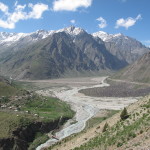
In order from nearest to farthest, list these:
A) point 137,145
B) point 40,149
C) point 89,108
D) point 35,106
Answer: point 137,145, point 40,149, point 35,106, point 89,108

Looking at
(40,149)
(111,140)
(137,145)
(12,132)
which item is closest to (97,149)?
(111,140)

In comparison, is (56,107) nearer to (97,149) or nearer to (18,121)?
(18,121)

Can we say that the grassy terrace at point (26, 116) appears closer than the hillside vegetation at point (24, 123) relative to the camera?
No

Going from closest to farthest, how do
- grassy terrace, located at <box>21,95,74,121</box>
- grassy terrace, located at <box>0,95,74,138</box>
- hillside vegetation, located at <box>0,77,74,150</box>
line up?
1. hillside vegetation, located at <box>0,77,74,150</box>
2. grassy terrace, located at <box>0,95,74,138</box>
3. grassy terrace, located at <box>21,95,74,121</box>

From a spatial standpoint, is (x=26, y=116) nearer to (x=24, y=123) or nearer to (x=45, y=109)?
(x=24, y=123)

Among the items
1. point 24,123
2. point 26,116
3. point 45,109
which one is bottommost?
point 45,109

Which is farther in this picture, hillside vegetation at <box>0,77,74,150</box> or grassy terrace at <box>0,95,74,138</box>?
grassy terrace at <box>0,95,74,138</box>

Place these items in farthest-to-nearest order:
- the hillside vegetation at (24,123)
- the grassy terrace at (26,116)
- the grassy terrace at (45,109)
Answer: the grassy terrace at (45,109) < the grassy terrace at (26,116) < the hillside vegetation at (24,123)

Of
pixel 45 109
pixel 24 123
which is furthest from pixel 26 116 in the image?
pixel 45 109

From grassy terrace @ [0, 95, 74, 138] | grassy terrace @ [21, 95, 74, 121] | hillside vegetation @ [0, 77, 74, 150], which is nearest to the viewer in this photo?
hillside vegetation @ [0, 77, 74, 150]

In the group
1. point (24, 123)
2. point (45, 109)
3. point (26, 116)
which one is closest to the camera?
point (24, 123)

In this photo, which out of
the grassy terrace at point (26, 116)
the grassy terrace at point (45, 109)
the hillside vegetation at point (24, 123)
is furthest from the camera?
the grassy terrace at point (45, 109)
